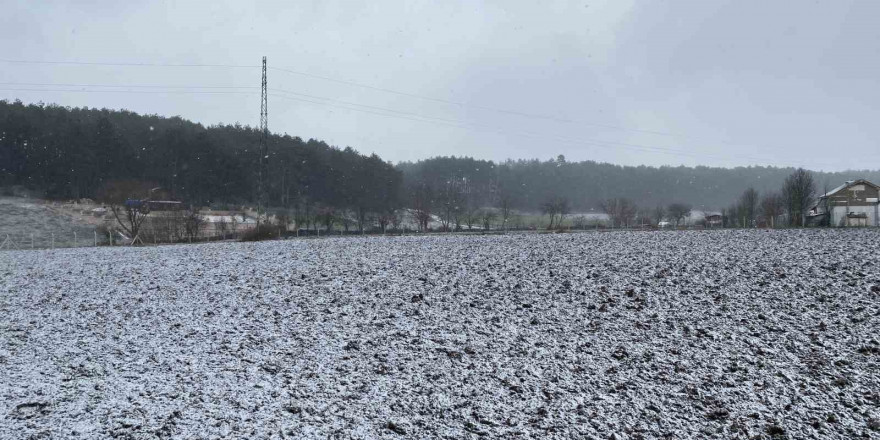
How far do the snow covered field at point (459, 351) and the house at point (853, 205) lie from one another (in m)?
36.1

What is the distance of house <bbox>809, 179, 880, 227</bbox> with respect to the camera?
50.5m

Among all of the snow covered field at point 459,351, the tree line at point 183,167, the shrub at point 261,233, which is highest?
the tree line at point 183,167

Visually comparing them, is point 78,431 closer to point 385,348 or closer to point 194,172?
point 385,348

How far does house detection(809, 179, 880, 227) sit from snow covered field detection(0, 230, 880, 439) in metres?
36.1

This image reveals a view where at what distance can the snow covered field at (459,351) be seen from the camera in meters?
8.73

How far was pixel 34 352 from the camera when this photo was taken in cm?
1252

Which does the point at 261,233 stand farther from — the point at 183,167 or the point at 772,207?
the point at 772,207

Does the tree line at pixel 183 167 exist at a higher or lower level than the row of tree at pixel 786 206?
higher

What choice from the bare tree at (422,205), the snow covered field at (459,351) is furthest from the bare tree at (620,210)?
the snow covered field at (459,351)

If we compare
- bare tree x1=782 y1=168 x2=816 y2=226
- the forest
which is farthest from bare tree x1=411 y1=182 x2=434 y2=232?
bare tree x1=782 y1=168 x2=816 y2=226

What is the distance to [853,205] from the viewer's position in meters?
52.1

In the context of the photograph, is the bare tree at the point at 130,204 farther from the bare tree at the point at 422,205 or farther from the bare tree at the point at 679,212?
the bare tree at the point at 679,212

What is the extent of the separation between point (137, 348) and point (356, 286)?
693 centimetres

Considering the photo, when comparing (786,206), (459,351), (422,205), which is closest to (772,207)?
(786,206)
